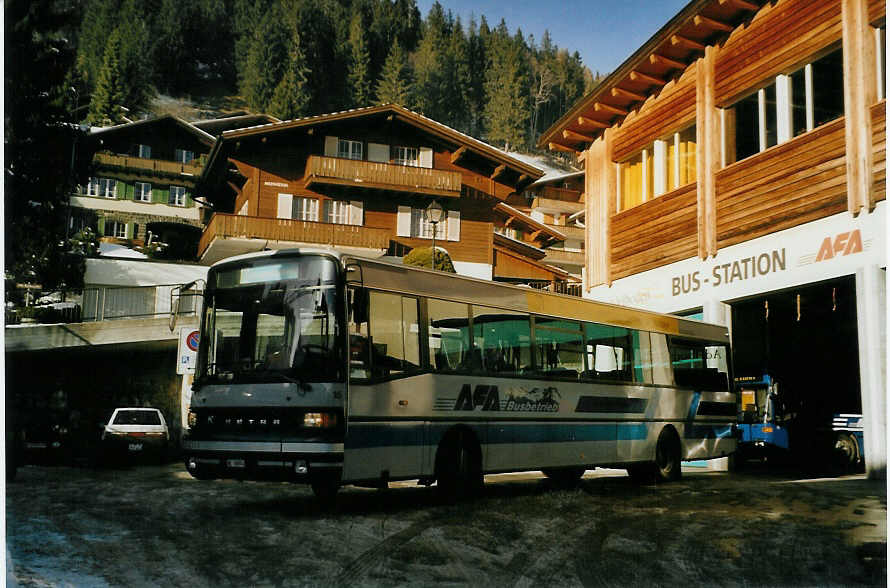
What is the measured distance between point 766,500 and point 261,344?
6687mm

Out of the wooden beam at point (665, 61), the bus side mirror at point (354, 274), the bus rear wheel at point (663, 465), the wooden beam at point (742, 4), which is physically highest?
the wooden beam at point (742, 4)

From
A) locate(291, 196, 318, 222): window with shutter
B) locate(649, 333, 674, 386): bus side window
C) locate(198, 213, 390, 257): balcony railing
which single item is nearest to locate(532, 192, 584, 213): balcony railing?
locate(198, 213, 390, 257): balcony railing

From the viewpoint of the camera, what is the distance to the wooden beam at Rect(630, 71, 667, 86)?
62.1 ft

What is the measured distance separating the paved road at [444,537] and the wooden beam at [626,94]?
952 centimetres

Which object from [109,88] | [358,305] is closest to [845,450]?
[358,305]

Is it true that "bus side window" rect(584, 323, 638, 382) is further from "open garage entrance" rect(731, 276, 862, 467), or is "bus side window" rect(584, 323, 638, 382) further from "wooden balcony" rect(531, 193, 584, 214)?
"wooden balcony" rect(531, 193, 584, 214)

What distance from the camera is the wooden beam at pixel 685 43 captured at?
17328 mm

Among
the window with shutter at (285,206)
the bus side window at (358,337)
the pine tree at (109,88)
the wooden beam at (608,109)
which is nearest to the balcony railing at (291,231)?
the window with shutter at (285,206)

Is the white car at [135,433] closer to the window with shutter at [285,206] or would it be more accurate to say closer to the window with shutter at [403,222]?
the window with shutter at [285,206]

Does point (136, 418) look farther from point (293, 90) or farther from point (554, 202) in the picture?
point (554, 202)

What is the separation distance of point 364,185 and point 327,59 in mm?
16027

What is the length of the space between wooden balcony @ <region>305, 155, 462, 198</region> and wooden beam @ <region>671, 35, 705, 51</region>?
20.9 meters

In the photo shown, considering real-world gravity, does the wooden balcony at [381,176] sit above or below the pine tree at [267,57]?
above

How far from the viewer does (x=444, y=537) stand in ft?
29.2
